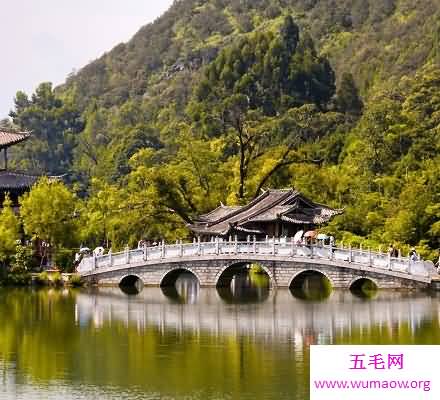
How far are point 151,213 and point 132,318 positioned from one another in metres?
18.2

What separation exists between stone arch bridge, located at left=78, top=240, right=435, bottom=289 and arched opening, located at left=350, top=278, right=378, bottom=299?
352mm

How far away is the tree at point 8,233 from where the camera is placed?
55.6 meters

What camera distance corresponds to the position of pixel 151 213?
2386 inches

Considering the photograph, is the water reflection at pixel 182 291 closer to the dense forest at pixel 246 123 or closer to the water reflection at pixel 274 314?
the water reflection at pixel 274 314

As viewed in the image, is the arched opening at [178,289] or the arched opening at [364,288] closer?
the arched opening at [364,288]

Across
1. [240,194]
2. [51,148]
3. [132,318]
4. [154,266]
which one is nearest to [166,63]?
[51,148]

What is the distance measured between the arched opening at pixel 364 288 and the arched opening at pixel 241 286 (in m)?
3.31

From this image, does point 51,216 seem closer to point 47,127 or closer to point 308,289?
point 308,289

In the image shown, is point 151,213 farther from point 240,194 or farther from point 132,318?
point 132,318

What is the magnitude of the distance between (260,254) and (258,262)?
0.39 metres

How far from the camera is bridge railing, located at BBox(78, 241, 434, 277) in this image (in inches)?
1906

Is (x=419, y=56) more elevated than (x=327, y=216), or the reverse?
(x=419, y=56)

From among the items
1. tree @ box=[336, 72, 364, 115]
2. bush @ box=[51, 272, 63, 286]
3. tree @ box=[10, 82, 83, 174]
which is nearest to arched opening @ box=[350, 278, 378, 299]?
bush @ box=[51, 272, 63, 286]

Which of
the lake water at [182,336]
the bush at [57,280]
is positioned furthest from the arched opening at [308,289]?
the bush at [57,280]
